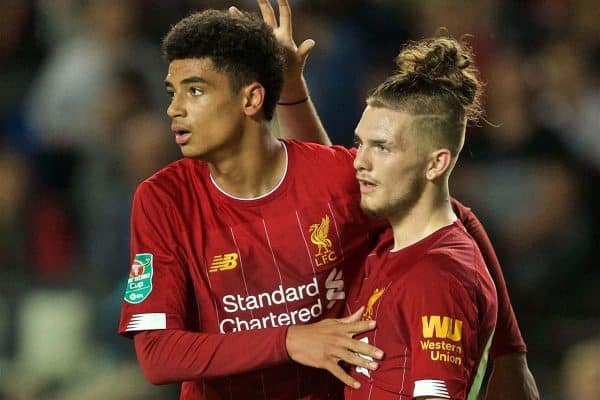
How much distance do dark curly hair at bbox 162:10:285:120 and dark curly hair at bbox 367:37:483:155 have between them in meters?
0.38

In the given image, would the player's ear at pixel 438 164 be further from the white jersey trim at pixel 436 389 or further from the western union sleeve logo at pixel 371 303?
the white jersey trim at pixel 436 389

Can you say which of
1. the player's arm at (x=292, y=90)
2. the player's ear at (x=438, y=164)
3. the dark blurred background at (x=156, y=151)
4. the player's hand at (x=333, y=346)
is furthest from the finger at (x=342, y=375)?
the dark blurred background at (x=156, y=151)

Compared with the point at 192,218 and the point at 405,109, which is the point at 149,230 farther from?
the point at 405,109

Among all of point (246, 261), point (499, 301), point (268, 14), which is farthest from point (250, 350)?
point (268, 14)

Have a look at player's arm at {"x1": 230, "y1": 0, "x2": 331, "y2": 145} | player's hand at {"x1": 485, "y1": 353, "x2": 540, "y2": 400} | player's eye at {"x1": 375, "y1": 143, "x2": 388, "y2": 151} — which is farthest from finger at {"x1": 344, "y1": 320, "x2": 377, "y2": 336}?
player's arm at {"x1": 230, "y1": 0, "x2": 331, "y2": 145}

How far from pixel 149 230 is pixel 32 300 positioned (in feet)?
8.82

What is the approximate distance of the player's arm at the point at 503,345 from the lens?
325cm

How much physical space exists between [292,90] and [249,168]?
45 cm

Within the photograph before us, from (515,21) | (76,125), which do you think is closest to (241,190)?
(76,125)

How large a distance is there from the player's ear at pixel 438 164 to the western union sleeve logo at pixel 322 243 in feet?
1.30

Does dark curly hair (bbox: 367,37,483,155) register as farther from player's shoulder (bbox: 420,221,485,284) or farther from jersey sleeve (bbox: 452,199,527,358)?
jersey sleeve (bbox: 452,199,527,358)

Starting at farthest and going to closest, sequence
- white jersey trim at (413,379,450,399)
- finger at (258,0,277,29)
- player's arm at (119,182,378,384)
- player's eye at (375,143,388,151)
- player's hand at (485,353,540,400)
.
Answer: finger at (258,0,277,29) < player's hand at (485,353,540,400) < player's eye at (375,143,388,151) < player's arm at (119,182,378,384) < white jersey trim at (413,379,450,399)

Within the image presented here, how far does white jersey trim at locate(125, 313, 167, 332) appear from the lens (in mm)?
2967

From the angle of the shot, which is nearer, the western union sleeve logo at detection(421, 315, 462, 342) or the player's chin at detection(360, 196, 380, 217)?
the western union sleeve logo at detection(421, 315, 462, 342)
